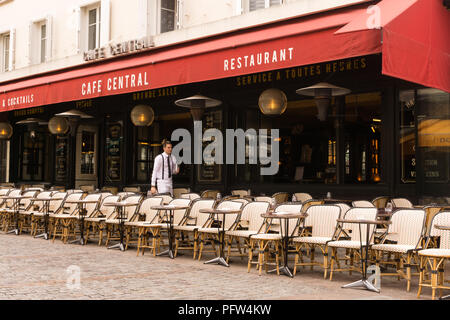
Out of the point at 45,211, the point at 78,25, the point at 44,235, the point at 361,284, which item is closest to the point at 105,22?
the point at 78,25

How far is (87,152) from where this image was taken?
17.8 metres

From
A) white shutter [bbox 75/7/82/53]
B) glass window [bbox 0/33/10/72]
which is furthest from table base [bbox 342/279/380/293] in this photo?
glass window [bbox 0/33/10/72]

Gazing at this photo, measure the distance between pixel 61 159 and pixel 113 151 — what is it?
2.86 metres

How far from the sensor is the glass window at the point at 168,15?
1510cm

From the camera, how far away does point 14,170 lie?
805 inches

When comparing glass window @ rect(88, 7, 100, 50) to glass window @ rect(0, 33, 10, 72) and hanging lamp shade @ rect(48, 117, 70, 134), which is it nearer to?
hanging lamp shade @ rect(48, 117, 70, 134)

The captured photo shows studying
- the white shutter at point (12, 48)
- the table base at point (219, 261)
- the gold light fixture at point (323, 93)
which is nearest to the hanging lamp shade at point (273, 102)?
the gold light fixture at point (323, 93)

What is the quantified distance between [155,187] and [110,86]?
2.26 metres

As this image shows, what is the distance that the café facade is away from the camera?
8.43 m

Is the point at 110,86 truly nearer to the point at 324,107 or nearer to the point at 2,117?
the point at 324,107

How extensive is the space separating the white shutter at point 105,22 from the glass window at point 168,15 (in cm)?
169

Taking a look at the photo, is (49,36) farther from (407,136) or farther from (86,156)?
(407,136)

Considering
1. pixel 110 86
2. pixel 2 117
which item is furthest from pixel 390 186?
pixel 2 117

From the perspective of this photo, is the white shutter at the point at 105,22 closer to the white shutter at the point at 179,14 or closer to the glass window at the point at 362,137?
the white shutter at the point at 179,14
